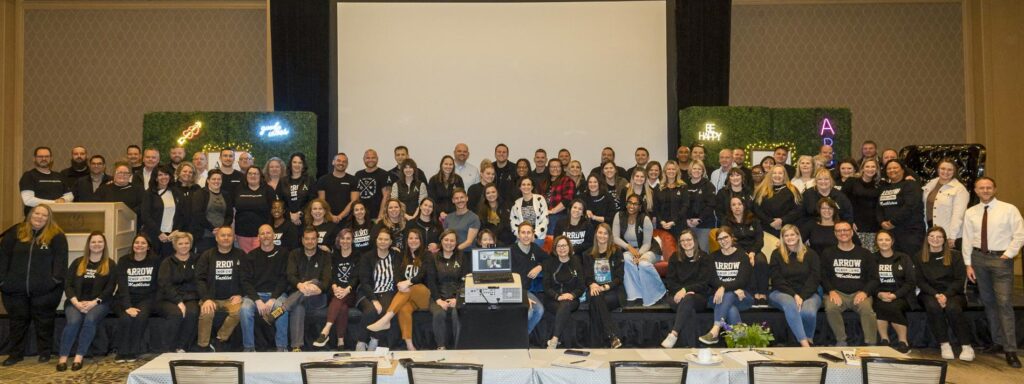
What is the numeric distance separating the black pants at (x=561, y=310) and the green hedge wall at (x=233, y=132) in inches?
159

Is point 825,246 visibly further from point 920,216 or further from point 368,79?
point 368,79

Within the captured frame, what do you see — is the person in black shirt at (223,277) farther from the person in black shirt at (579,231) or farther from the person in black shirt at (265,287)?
the person in black shirt at (579,231)

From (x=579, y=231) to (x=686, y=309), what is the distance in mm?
1209

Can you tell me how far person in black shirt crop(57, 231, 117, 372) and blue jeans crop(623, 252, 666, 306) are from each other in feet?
14.5

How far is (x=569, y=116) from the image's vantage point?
1011cm

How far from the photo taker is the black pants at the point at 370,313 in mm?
6488

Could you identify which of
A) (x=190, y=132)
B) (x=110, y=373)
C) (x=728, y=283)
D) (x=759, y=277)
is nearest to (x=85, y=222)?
(x=110, y=373)

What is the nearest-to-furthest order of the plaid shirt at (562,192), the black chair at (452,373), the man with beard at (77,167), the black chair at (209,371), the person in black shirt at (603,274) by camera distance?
the black chair at (452,373) → the black chair at (209,371) → the person in black shirt at (603,274) → the man with beard at (77,167) → the plaid shirt at (562,192)

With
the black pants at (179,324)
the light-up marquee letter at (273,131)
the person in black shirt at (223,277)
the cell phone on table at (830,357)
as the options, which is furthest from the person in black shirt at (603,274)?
the light-up marquee letter at (273,131)

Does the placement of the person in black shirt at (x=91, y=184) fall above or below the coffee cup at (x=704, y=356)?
above

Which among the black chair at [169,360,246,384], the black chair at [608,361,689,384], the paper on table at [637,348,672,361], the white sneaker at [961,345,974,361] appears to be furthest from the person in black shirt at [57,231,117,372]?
the white sneaker at [961,345,974,361]

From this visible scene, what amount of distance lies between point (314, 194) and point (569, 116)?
3.69m

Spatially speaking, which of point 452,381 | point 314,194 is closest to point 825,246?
point 452,381

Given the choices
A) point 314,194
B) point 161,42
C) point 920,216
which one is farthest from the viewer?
point 161,42
